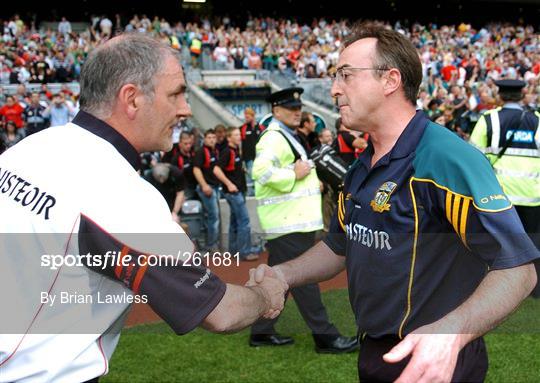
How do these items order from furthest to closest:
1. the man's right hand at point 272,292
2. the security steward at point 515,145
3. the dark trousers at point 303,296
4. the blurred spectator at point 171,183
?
the blurred spectator at point 171,183, the security steward at point 515,145, the dark trousers at point 303,296, the man's right hand at point 272,292

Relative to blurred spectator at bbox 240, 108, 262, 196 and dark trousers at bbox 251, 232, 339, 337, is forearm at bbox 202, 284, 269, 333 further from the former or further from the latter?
blurred spectator at bbox 240, 108, 262, 196

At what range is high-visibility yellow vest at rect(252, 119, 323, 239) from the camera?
533 cm

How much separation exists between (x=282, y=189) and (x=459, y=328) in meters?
3.58

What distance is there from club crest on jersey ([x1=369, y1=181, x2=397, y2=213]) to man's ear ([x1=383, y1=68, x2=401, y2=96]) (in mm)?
410

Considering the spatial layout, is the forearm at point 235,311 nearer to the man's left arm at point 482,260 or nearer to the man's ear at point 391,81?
the man's left arm at point 482,260

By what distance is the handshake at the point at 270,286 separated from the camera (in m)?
2.54

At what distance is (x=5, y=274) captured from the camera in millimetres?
1975

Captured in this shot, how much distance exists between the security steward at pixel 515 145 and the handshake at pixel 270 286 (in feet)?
13.6

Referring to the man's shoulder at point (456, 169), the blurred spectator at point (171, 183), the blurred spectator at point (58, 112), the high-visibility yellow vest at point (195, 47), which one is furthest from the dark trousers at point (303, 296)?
the high-visibility yellow vest at point (195, 47)

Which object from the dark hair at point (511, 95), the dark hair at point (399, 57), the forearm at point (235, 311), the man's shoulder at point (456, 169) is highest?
the dark hair at point (399, 57)

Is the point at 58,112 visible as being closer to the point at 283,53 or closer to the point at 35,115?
the point at 35,115

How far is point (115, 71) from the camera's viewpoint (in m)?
2.16

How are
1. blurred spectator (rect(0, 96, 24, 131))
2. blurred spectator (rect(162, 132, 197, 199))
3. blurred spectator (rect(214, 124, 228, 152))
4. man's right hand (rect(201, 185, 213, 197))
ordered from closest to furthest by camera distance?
1. man's right hand (rect(201, 185, 213, 197))
2. blurred spectator (rect(162, 132, 197, 199))
3. blurred spectator (rect(214, 124, 228, 152))
4. blurred spectator (rect(0, 96, 24, 131))

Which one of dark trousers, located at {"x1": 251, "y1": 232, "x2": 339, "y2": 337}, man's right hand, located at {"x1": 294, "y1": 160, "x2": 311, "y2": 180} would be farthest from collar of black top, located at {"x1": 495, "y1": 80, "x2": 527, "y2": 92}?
dark trousers, located at {"x1": 251, "y1": 232, "x2": 339, "y2": 337}
